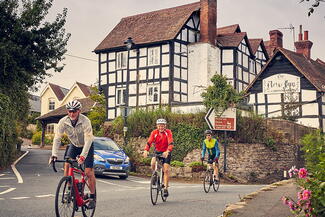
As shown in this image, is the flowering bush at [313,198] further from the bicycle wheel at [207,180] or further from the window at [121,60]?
the window at [121,60]

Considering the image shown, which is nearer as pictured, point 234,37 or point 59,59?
point 59,59

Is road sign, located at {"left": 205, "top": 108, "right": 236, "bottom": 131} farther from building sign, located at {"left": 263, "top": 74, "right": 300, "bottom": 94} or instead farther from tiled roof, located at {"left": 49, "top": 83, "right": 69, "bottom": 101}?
tiled roof, located at {"left": 49, "top": 83, "right": 69, "bottom": 101}

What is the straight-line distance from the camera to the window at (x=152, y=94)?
125ft

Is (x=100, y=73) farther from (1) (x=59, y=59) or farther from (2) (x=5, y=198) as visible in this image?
(2) (x=5, y=198)

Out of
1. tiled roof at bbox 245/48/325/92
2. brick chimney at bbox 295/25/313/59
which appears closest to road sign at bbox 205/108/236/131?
tiled roof at bbox 245/48/325/92

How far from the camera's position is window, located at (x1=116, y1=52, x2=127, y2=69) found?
40344mm

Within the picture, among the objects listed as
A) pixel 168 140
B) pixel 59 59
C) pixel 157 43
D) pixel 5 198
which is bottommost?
pixel 5 198

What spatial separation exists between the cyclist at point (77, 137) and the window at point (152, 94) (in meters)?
30.0

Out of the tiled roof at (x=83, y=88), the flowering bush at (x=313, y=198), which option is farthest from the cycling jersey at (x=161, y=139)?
the tiled roof at (x=83, y=88)

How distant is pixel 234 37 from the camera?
41625mm

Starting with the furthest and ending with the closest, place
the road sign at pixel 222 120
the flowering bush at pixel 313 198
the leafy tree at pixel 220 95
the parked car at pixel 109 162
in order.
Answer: the leafy tree at pixel 220 95 < the road sign at pixel 222 120 < the parked car at pixel 109 162 < the flowering bush at pixel 313 198

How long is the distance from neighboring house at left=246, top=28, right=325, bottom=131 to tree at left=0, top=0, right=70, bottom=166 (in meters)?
17.4

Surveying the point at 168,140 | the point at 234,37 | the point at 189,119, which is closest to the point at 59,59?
the point at 189,119

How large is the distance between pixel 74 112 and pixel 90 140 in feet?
1.63
